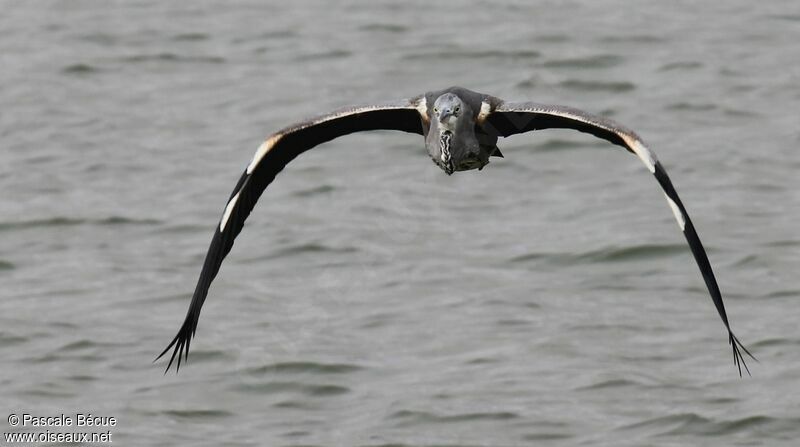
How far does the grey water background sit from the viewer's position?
15.3 meters

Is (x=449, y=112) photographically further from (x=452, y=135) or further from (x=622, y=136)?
(x=622, y=136)

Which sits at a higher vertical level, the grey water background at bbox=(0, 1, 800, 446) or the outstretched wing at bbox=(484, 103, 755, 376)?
the outstretched wing at bbox=(484, 103, 755, 376)

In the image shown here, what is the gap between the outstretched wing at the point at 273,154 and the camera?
37.8 ft

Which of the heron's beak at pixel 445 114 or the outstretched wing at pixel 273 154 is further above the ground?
the heron's beak at pixel 445 114

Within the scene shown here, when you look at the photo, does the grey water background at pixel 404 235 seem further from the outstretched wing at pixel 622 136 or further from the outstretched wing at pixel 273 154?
the outstretched wing at pixel 622 136

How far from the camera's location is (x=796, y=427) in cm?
1488

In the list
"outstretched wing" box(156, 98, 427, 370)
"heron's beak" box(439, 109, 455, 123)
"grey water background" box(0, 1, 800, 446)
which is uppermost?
"heron's beak" box(439, 109, 455, 123)

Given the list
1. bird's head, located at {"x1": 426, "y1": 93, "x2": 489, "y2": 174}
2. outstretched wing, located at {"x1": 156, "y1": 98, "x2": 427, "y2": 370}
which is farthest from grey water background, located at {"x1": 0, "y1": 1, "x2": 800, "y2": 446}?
bird's head, located at {"x1": 426, "y1": 93, "x2": 489, "y2": 174}

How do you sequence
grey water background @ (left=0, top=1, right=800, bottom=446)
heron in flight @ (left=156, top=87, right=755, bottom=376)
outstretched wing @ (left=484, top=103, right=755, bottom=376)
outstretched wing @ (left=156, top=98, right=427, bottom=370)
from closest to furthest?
outstretched wing @ (left=484, top=103, right=755, bottom=376), heron in flight @ (left=156, top=87, right=755, bottom=376), outstretched wing @ (left=156, top=98, right=427, bottom=370), grey water background @ (left=0, top=1, right=800, bottom=446)

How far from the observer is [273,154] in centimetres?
1211

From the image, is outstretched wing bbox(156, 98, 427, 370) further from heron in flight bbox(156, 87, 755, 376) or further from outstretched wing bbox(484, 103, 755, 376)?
outstretched wing bbox(484, 103, 755, 376)

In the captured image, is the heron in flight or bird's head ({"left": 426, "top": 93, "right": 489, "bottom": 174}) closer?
the heron in flight

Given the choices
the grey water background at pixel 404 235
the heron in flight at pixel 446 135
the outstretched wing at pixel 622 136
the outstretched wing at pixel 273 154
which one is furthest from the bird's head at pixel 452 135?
the grey water background at pixel 404 235

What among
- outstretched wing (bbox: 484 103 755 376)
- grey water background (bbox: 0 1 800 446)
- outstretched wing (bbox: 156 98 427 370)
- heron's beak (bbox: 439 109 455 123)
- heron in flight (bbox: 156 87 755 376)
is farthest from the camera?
grey water background (bbox: 0 1 800 446)
